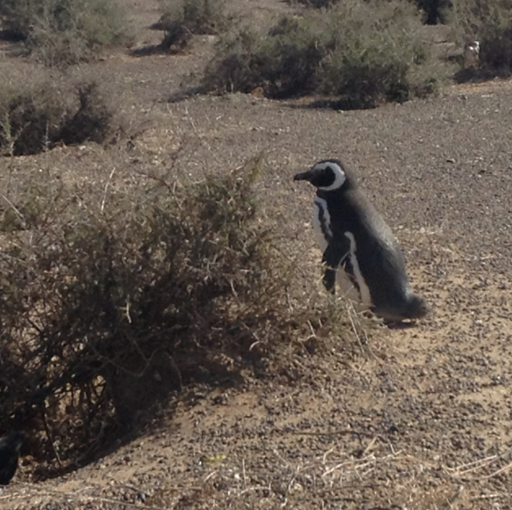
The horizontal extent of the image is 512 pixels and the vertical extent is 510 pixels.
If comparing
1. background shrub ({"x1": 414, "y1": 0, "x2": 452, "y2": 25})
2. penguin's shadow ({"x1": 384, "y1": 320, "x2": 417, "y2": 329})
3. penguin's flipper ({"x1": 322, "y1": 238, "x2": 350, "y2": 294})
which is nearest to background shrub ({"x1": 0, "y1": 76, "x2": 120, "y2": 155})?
penguin's flipper ({"x1": 322, "y1": 238, "x2": 350, "y2": 294})

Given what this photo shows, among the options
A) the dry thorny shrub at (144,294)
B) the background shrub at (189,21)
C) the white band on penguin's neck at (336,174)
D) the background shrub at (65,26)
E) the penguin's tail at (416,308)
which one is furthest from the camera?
the background shrub at (189,21)

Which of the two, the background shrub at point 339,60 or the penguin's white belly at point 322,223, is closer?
the penguin's white belly at point 322,223

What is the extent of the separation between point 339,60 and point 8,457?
10.3 metres

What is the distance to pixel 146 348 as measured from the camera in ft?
15.6

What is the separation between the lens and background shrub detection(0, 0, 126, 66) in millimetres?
17734

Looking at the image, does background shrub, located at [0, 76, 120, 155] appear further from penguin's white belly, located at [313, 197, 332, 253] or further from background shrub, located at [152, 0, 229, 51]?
background shrub, located at [152, 0, 229, 51]

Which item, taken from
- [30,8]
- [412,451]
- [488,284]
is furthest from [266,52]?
[412,451]

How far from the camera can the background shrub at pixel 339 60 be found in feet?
44.4

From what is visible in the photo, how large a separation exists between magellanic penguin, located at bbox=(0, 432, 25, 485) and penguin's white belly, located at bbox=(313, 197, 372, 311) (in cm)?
197

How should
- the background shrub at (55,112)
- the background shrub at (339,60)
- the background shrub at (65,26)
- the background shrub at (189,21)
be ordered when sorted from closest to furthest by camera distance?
the background shrub at (55,112) → the background shrub at (339,60) → the background shrub at (65,26) → the background shrub at (189,21)

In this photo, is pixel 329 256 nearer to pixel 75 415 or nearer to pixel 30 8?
pixel 75 415

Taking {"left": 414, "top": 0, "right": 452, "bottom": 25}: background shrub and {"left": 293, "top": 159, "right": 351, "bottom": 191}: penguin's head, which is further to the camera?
{"left": 414, "top": 0, "right": 452, "bottom": 25}: background shrub

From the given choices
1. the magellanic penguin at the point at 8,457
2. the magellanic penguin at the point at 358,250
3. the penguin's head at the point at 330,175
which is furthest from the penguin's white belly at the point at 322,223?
the magellanic penguin at the point at 8,457

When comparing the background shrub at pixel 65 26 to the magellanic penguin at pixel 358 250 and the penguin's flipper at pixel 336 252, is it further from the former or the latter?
the penguin's flipper at pixel 336 252
